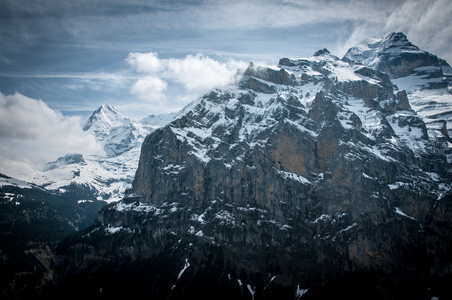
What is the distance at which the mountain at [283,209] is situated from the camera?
134 metres

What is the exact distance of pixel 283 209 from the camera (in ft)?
504

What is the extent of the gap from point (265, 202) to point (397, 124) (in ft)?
276

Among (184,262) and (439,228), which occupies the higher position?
(439,228)

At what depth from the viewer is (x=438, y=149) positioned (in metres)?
168

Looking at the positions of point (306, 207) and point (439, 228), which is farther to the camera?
point (306, 207)

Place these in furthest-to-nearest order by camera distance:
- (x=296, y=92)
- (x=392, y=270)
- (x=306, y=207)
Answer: (x=296, y=92) → (x=306, y=207) → (x=392, y=270)

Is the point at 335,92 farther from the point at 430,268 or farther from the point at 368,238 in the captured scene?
the point at 430,268

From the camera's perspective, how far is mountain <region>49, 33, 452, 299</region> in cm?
13362

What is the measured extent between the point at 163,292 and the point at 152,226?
34.8 metres

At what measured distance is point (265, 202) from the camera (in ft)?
514

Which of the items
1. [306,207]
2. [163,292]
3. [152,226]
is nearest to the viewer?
[163,292]

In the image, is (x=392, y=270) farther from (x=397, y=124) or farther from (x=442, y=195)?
(x=397, y=124)

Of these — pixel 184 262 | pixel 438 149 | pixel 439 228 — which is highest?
pixel 438 149

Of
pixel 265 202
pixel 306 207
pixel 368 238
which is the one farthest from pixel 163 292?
pixel 368 238
